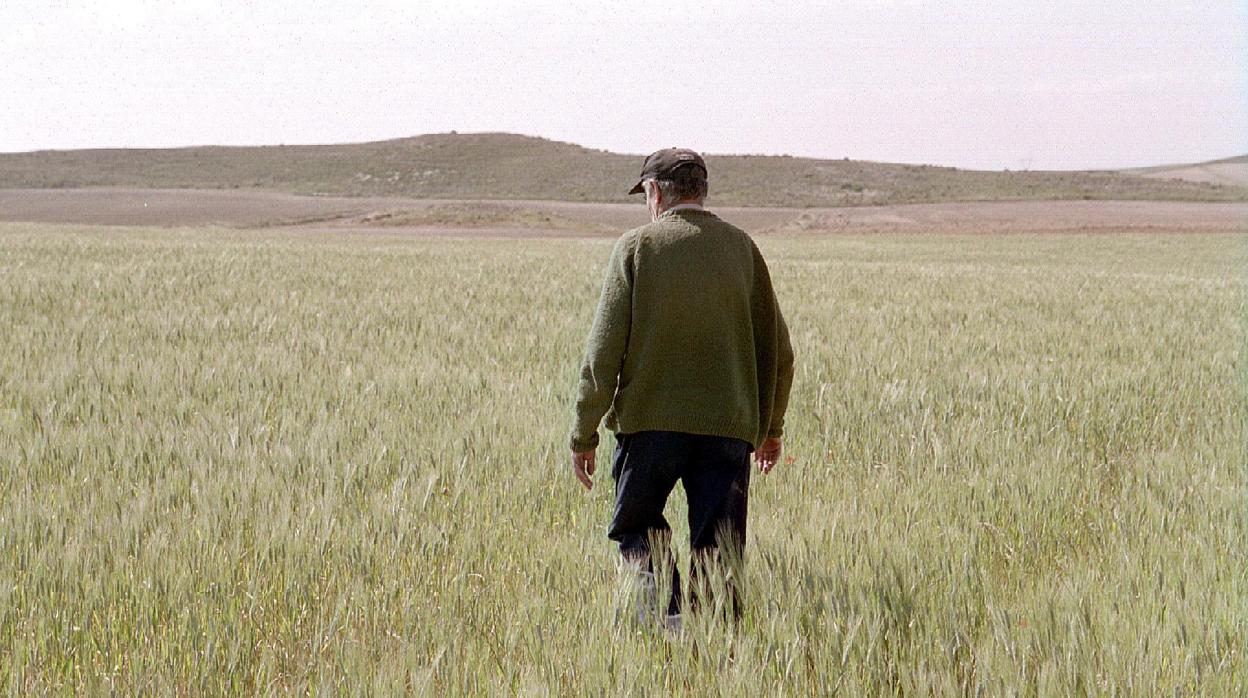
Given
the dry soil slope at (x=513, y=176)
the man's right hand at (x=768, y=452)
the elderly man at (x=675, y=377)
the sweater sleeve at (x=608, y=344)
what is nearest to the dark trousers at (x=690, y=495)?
the elderly man at (x=675, y=377)

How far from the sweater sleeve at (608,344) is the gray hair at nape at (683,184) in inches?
7.5

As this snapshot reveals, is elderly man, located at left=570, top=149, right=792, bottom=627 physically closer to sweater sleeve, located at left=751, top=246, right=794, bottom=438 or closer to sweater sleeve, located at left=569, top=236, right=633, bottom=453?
sweater sleeve, located at left=569, top=236, right=633, bottom=453

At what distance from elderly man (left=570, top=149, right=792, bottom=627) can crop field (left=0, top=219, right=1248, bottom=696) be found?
0.24 meters

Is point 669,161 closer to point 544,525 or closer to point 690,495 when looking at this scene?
point 690,495

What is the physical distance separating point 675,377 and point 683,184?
570 mm

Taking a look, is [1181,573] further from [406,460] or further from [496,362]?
[496,362]

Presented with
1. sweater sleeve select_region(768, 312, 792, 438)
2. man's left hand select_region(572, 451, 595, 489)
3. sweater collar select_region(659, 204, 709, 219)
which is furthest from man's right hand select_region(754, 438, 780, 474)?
sweater collar select_region(659, 204, 709, 219)

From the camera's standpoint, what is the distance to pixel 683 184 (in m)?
2.80

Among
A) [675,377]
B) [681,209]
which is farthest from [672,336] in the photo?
[681,209]

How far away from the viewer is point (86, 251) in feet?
56.7

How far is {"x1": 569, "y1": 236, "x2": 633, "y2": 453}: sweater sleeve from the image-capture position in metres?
2.76

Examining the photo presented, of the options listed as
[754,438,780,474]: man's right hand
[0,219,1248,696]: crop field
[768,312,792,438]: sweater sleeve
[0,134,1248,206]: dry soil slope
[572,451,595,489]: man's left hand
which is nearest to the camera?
[0,219,1248,696]: crop field

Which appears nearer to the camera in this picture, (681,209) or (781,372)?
(681,209)

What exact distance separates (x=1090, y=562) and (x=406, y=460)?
8.94 feet
